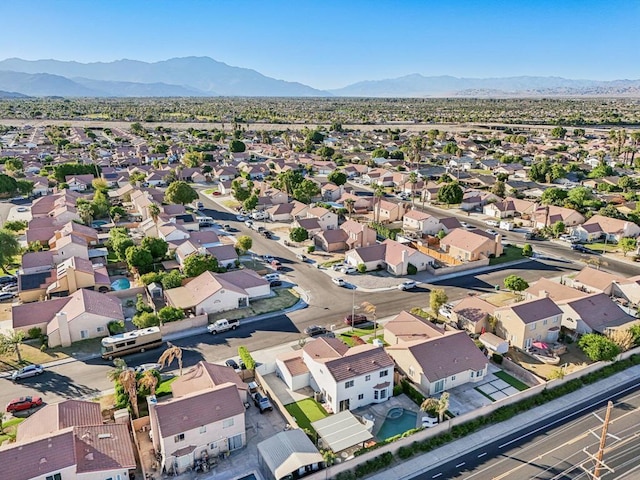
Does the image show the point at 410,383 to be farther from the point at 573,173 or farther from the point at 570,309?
the point at 573,173

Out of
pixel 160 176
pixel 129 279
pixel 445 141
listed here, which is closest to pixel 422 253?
pixel 129 279

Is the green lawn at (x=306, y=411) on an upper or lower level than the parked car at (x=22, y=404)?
lower

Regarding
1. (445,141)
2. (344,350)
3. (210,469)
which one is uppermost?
(445,141)

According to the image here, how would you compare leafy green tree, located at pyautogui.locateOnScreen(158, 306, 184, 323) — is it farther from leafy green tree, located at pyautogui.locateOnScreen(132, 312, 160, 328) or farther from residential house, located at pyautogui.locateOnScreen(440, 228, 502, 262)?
residential house, located at pyautogui.locateOnScreen(440, 228, 502, 262)

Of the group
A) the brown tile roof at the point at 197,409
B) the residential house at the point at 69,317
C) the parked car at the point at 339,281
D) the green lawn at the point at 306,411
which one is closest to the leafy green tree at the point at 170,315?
the residential house at the point at 69,317

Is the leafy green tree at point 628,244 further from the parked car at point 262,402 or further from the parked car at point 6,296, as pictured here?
the parked car at point 6,296

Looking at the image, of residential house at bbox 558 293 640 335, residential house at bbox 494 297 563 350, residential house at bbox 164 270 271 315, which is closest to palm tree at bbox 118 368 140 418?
residential house at bbox 164 270 271 315
